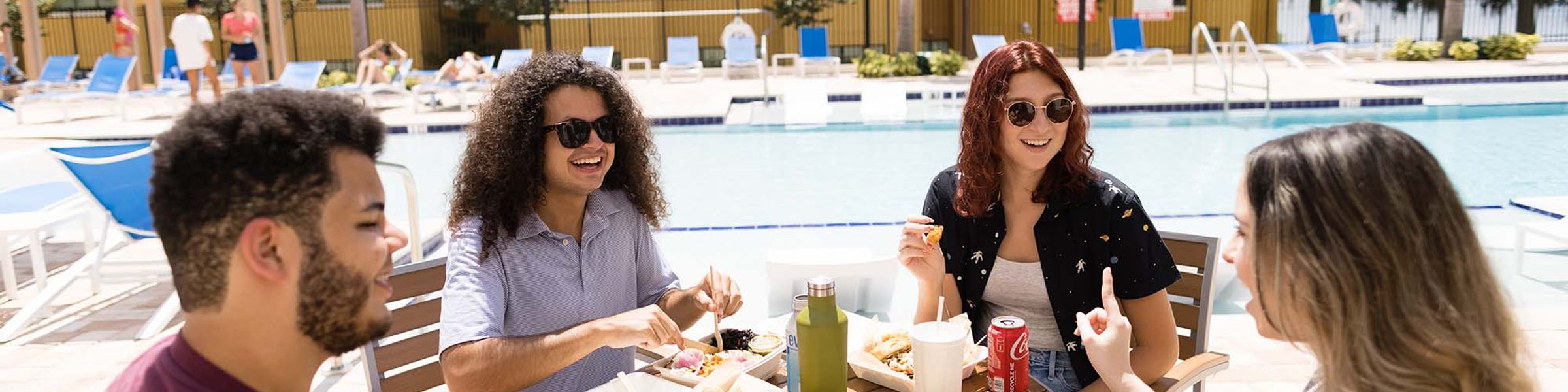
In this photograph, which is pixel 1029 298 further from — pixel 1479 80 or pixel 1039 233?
pixel 1479 80

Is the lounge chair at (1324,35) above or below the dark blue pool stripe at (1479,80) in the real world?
above

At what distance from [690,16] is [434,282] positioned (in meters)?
20.0

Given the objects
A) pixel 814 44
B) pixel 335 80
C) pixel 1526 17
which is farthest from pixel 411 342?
pixel 1526 17

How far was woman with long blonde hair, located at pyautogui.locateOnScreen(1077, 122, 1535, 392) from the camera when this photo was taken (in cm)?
121

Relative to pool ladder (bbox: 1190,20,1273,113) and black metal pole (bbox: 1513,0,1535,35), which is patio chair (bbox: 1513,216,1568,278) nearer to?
pool ladder (bbox: 1190,20,1273,113)

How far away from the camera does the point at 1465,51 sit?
1761 centimetres

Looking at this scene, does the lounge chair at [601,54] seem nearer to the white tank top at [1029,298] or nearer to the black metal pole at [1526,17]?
the white tank top at [1029,298]

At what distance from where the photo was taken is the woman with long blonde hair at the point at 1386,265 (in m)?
1.21

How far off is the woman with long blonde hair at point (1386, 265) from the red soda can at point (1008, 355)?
1.56ft

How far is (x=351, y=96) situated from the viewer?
1.26 meters

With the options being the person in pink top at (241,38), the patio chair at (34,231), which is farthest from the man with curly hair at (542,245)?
the person in pink top at (241,38)

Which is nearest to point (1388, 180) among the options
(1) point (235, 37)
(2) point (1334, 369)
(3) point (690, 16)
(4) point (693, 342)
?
(2) point (1334, 369)

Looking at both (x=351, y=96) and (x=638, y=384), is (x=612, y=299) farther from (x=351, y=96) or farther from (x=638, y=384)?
(x=351, y=96)

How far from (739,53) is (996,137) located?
14397 millimetres
